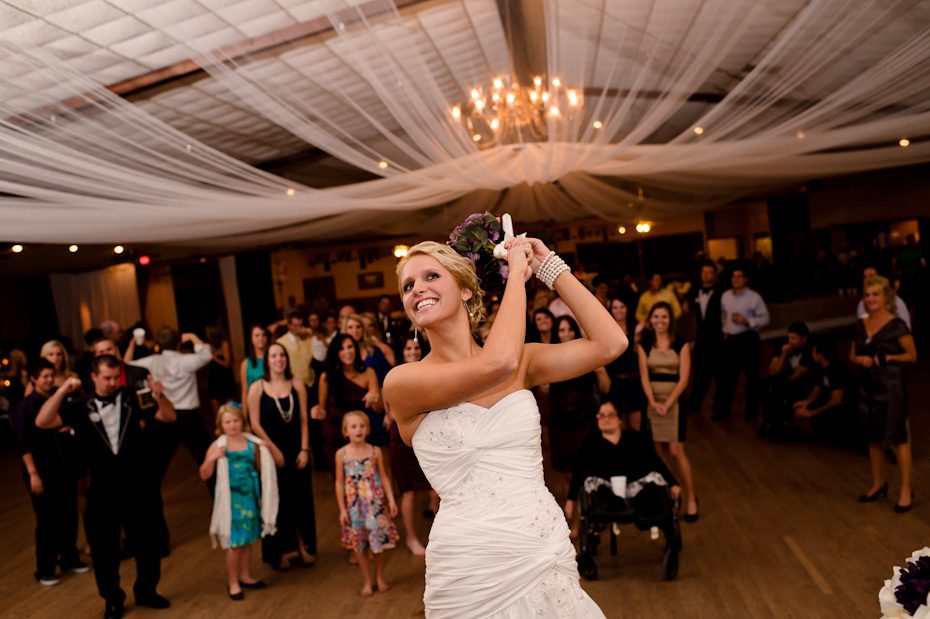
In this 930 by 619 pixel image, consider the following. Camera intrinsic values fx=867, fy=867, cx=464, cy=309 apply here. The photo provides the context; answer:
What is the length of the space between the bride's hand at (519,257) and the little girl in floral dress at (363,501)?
2953 millimetres

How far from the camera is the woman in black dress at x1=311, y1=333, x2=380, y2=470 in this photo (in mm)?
5855

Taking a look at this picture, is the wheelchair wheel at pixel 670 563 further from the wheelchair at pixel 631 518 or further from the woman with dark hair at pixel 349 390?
the woman with dark hair at pixel 349 390

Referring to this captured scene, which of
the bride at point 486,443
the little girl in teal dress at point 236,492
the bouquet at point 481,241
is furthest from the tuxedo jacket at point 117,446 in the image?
the bouquet at point 481,241

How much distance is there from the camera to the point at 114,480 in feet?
15.1

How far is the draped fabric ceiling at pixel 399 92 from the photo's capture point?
338 centimetres

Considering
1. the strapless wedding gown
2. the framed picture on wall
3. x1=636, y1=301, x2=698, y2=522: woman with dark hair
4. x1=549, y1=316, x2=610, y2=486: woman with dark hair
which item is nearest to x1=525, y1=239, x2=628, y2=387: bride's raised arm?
the strapless wedding gown

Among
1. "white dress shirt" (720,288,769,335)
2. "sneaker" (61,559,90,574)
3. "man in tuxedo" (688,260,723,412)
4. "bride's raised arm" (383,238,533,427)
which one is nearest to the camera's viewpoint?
"bride's raised arm" (383,238,533,427)

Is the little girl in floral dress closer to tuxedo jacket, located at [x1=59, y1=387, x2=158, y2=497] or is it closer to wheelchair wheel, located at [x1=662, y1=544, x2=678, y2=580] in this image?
tuxedo jacket, located at [x1=59, y1=387, x2=158, y2=497]

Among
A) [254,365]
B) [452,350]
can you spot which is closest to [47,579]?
[254,365]

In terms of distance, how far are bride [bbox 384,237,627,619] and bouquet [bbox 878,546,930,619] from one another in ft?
2.19

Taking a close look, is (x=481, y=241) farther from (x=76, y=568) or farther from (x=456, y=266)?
(x=76, y=568)

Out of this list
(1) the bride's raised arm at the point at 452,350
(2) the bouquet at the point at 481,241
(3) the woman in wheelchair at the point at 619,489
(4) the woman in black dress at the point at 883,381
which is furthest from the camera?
(4) the woman in black dress at the point at 883,381

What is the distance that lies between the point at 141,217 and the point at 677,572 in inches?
128

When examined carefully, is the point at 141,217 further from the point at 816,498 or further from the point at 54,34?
the point at 816,498
